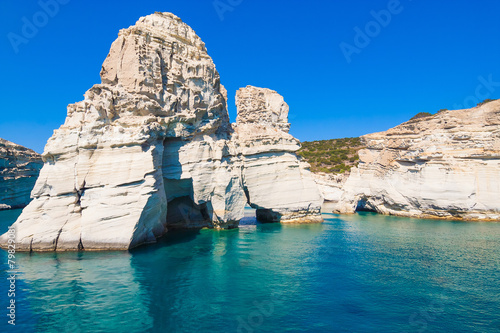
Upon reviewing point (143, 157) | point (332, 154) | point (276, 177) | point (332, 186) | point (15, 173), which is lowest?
point (332, 186)

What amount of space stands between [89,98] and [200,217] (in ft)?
38.3

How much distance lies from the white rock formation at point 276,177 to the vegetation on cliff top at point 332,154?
26078 millimetres

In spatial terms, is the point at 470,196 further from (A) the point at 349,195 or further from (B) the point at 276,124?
(B) the point at 276,124

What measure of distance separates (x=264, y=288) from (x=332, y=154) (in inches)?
2274

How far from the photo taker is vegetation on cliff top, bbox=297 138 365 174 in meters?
57.0

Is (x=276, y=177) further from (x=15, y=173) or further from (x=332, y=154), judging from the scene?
(x=332, y=154)

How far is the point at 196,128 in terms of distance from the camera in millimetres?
22781

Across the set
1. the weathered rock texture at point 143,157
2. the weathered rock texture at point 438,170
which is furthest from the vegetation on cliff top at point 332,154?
the weathered rock texture at point 143,157

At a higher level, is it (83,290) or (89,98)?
(89,98)

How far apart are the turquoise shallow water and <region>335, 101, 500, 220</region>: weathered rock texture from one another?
1182cm

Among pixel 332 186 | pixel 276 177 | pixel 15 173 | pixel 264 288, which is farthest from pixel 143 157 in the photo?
pixel 15 173

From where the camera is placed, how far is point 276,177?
26.5 metres

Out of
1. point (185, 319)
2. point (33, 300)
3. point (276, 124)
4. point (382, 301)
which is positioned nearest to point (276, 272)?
point (382, 301)

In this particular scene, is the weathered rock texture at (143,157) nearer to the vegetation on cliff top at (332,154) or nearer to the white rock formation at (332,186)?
the white rock formation at (332,186)
